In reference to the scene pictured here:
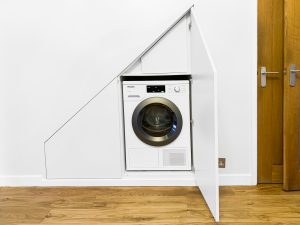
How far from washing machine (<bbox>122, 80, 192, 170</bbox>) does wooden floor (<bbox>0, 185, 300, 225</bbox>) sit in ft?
0.87

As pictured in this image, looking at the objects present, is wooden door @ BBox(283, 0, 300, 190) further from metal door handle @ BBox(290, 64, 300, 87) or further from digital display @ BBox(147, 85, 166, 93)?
digital display @ BBox(147, 85, 166, 93)

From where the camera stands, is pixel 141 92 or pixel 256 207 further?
pixel 141 92

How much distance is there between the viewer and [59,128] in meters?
3.59

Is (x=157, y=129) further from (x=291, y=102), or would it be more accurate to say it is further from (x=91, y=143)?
(x=291, y=102)

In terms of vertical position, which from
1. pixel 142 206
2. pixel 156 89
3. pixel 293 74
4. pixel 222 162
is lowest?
pixel 142 206

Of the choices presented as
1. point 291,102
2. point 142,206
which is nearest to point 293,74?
point 291,102

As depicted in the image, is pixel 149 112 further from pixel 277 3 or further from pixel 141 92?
pixel 277 3

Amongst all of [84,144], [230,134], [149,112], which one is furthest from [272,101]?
[84,144]

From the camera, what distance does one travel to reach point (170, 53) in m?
3.48

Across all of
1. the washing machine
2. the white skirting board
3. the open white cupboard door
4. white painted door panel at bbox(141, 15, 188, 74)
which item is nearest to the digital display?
the washing machine

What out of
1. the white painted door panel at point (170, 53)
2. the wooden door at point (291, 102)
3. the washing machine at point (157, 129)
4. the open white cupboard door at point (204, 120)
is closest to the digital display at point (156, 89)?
the washing machine at point (157, 129)

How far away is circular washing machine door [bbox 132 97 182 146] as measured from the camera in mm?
3559

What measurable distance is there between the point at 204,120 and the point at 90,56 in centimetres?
121

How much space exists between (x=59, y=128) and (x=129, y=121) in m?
0.65
